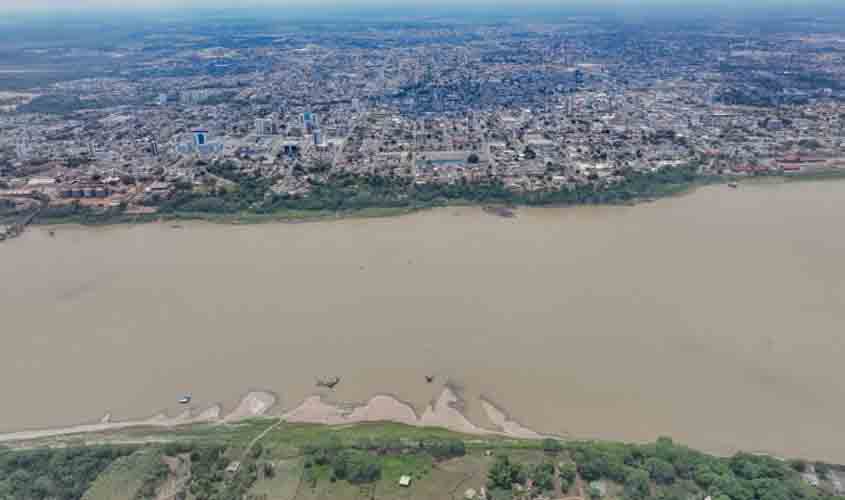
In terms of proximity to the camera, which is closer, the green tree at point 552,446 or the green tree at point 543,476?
the green tree at point 543,476

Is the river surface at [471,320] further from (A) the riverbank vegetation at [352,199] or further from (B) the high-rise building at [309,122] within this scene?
(B) the high-rise building at [309,122]

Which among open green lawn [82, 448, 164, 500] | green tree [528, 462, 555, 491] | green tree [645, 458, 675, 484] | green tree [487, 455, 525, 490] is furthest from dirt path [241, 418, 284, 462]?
green tree [645, 458, 675, 484]

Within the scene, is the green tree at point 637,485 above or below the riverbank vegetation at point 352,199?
below

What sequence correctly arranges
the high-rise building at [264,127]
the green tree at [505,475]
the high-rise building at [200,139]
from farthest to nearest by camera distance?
the high-rise building at [264,127] < the high-rise building at [200,139] < the green tree at [505,475]

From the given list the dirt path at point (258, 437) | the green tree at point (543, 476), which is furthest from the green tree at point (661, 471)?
the dirt path at point (258, 437)

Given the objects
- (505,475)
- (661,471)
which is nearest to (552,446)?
(505,475)

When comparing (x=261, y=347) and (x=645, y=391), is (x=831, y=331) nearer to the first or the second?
(x=645, y=391)
